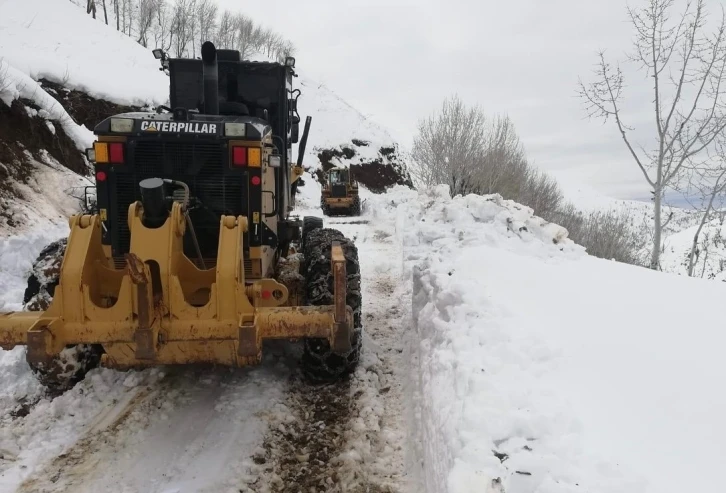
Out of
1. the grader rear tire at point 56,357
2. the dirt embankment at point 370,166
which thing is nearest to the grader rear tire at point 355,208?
the dirt embankment at point 370,166

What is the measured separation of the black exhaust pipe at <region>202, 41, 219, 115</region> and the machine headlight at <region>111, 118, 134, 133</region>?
0.88 metres

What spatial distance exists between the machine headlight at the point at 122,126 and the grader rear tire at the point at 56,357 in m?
1.38

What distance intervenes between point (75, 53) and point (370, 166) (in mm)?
32186

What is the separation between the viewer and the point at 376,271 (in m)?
10.1

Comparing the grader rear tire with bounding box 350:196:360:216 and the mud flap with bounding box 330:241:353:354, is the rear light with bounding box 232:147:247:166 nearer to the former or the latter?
the mud flap with bounding box 330:241:353:354

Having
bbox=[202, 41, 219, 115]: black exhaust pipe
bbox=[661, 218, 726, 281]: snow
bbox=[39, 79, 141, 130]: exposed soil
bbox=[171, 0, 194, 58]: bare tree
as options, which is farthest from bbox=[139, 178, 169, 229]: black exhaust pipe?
bbox=[171, 0, 194, 58]: bare tree

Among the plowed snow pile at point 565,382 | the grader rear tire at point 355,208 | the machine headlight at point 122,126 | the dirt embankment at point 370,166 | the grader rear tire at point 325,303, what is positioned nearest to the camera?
the plowed snow pile at point 565,382

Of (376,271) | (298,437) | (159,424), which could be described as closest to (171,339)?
(159,424)

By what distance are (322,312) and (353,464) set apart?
106cm

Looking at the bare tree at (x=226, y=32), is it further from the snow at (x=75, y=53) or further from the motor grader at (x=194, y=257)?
the motor grader at (x=194, y=257)

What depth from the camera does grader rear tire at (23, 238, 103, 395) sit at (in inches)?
167

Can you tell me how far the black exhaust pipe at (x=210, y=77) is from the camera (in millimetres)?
4688

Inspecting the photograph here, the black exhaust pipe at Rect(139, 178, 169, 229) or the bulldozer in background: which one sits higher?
the bulldozer in background

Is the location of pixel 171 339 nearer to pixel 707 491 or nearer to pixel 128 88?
pixel 707 491
